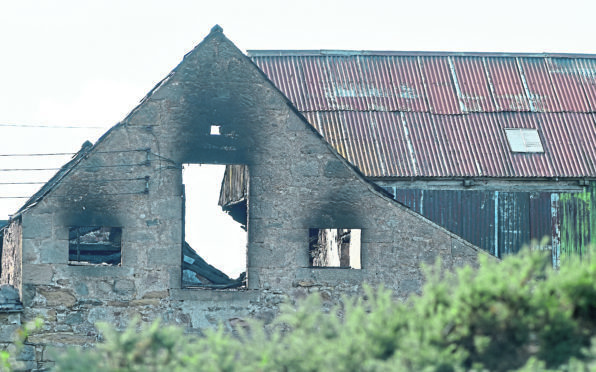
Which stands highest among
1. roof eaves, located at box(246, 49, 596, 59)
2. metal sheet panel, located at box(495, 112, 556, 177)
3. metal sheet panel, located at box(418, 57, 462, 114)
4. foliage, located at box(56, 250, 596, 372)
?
roof eaves, located at box(246, 49, 596, 59)

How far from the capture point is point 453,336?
7.46 metres

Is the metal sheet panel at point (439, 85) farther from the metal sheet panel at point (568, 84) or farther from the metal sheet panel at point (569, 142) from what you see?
the metal sheet panel at point (568, 84)

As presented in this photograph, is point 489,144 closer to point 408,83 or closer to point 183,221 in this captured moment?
point 408,83

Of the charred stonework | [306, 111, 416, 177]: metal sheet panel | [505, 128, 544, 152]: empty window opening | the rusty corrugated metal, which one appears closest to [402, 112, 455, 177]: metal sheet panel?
the rusty corrugated metal

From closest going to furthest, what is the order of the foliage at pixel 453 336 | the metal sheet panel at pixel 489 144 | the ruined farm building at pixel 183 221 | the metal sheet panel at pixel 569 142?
the foliage at pixel 453 336, the ruined farm building at pixel 183 221, the metal sheet panel at pixel 489 144, the metal sheet panel at pixel 569 142

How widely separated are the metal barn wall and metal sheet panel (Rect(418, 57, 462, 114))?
2.37m

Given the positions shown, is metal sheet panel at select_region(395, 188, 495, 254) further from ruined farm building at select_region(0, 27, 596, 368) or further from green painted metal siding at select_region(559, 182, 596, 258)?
ruined farm building at select_region(0, 27, 596, 368)

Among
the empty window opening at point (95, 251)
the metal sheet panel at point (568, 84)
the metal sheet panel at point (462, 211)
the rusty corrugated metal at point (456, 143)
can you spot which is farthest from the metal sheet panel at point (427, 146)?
the empty window opening at point (95, 251)

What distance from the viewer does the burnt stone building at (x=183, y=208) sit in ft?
46.1

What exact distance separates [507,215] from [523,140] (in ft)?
6.40

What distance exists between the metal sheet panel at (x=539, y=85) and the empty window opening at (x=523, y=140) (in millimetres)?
848

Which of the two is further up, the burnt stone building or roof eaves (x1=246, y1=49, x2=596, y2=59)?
roof eaves (x1=246, y1=49, x2=596, y2=59)

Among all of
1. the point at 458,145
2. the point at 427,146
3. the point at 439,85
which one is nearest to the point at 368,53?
the point at 439,85

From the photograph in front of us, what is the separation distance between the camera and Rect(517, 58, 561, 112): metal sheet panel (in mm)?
23859
